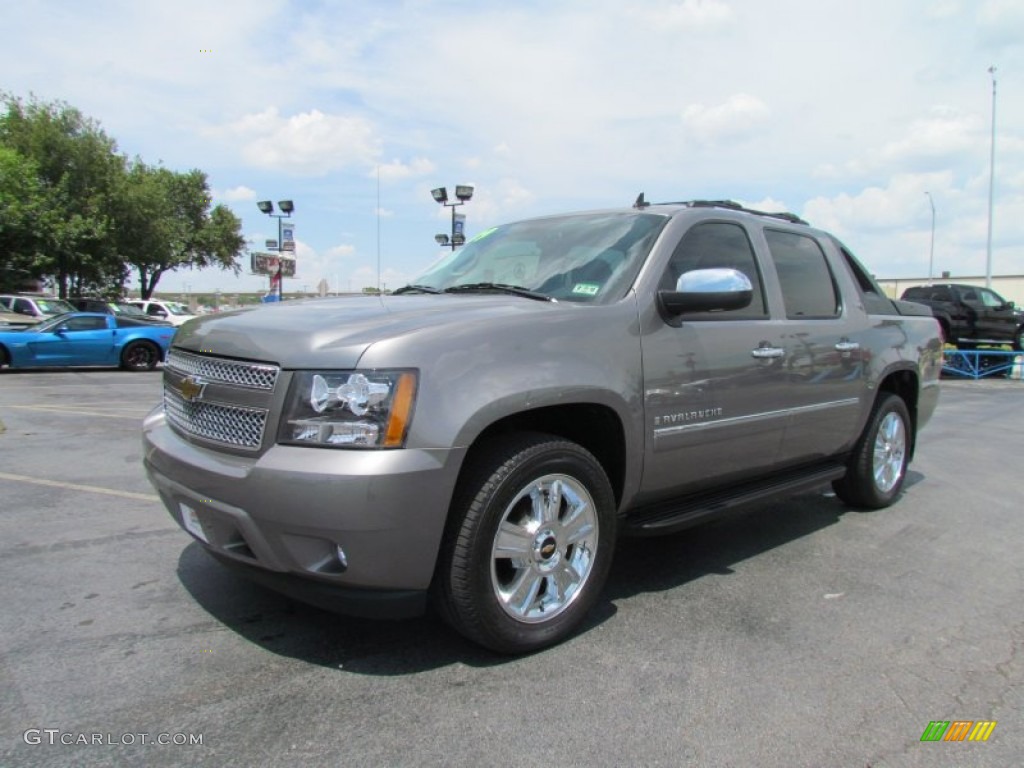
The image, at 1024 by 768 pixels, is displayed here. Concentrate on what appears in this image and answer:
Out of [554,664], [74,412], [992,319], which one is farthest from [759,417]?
[992,319]

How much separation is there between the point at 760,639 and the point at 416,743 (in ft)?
5.13

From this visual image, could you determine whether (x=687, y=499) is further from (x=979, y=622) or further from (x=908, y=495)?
(x=908, y=495)

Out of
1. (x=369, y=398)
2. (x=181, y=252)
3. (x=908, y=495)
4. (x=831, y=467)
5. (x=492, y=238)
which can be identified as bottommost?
(x=908, y=495)

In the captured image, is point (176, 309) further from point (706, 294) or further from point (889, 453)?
point (706, 294)

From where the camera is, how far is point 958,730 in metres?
2.49

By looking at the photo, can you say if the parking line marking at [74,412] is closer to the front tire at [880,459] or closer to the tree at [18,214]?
Result: the front tire at [880,459]

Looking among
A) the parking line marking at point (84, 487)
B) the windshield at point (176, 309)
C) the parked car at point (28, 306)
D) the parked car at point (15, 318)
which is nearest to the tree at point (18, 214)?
the parked car at point (28, 306)

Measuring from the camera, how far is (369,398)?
8.32ft

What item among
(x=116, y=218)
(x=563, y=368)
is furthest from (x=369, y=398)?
(x=116, y=218)

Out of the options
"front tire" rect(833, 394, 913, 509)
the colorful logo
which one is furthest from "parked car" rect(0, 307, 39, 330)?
the colorful logo

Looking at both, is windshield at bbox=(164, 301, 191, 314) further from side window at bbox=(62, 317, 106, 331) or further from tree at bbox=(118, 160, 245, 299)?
side window at bbox=(62, 317, 106, 331)

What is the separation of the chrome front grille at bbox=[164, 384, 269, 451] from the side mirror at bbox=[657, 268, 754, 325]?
1.82 m

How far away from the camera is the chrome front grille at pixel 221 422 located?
8.82 ft

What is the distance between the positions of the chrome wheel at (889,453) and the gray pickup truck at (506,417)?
1.05m
